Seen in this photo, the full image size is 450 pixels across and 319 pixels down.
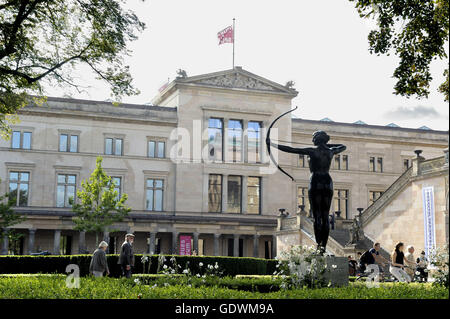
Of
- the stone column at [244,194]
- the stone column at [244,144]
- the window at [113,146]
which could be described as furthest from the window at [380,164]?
the window at [113,146]

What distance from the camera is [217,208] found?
53.8m

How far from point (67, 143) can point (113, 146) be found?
4061mm

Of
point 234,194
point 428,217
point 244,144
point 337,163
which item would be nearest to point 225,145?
point 244,144

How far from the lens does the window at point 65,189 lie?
49.6m

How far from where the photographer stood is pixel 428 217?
3119 centimetres

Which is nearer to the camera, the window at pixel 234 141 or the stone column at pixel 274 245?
the stone column at pixel 274 245

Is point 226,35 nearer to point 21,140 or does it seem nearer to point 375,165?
point 21,140

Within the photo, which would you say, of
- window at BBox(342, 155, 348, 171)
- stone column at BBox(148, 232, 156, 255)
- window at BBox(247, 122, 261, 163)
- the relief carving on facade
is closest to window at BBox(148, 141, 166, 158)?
the relief carving on facade

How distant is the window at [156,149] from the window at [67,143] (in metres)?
6.71

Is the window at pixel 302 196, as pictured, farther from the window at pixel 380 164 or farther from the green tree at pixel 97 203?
the green tree at pixel 97 203

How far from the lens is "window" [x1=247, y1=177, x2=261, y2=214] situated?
54.8m

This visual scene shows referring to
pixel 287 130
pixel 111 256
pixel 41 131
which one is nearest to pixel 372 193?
pixel 287 130

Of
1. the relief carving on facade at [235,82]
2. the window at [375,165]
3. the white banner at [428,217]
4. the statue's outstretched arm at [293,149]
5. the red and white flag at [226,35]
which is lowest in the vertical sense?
the white banner at [428,217]
